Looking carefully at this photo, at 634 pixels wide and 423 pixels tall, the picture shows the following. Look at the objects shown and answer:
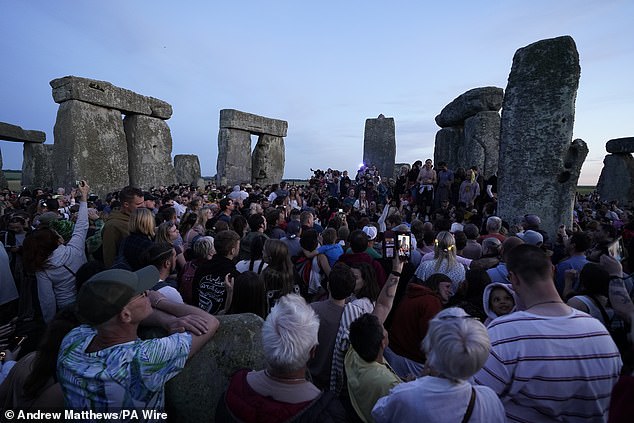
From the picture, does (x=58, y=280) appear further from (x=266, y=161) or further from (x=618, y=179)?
(x=618, y=179)

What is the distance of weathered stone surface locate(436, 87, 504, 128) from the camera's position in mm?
13875

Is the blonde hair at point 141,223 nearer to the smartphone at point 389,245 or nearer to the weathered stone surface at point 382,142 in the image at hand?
the smartphone at point 389,245

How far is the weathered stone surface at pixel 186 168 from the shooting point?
728 inches

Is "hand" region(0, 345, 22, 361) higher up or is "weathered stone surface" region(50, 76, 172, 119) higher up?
"weathered stone surface" region(50, 76, 172, 119)

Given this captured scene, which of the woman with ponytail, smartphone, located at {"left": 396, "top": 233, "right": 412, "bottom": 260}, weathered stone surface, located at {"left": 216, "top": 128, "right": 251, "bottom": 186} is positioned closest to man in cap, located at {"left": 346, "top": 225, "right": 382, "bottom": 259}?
the woman with ponytail

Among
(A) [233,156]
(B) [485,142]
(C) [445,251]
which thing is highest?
(B) [485,142]

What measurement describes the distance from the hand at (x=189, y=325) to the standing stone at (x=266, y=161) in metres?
15.1

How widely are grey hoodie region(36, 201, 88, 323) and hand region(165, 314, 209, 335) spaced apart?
7.49 ft

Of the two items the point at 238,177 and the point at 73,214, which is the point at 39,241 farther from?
the point at 238,177

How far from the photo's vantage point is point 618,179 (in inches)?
643

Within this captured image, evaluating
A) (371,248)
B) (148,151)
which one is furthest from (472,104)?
(371,248)

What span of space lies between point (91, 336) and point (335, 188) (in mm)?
13084

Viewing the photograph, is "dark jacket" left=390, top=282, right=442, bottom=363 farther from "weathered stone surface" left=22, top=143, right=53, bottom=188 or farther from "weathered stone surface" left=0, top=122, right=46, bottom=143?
"weathered stone surface" left=22, top=143, right=53, bottom=188

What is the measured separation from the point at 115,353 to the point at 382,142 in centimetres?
1945
